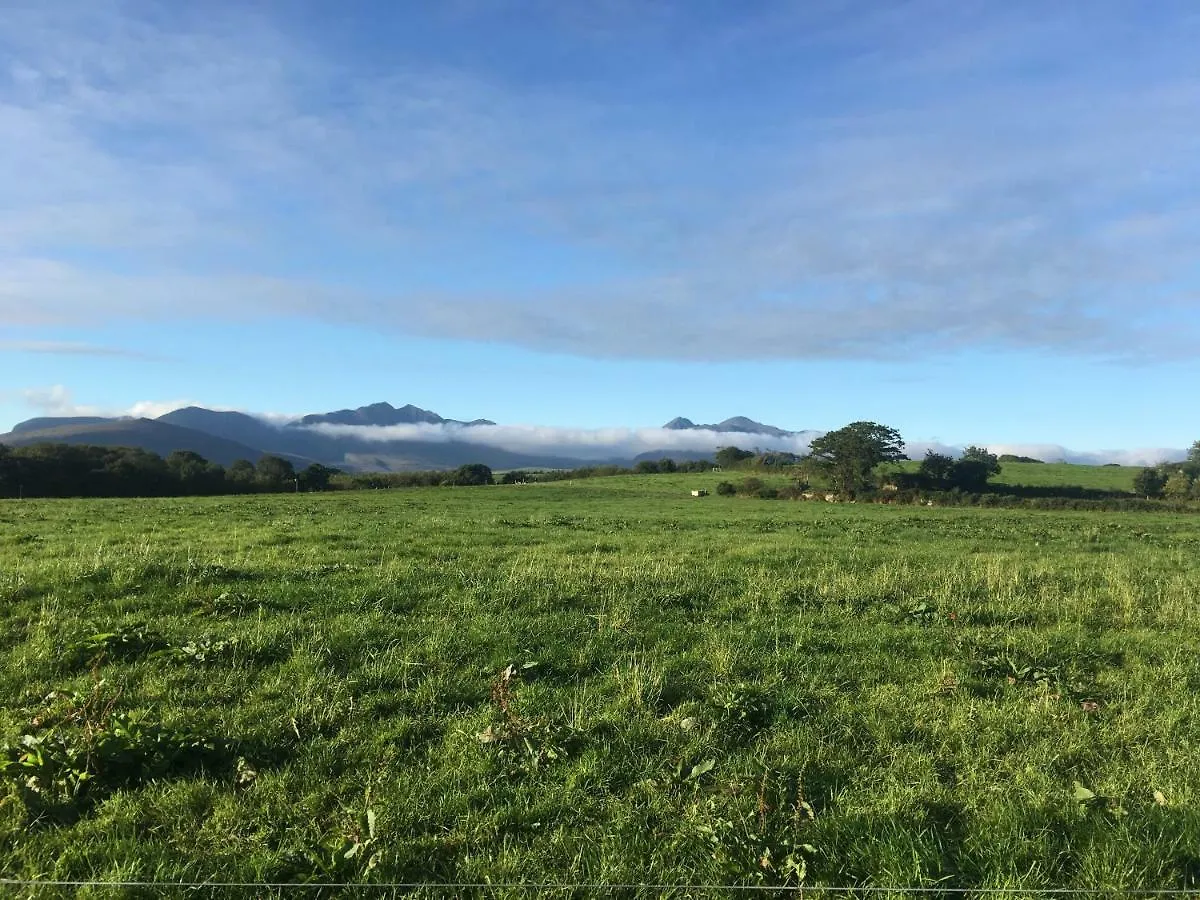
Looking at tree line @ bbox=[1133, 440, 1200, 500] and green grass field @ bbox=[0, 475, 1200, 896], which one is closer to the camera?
green grass field @ bbox=[0, 475, 1200, 896]

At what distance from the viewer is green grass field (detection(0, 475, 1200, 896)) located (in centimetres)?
474

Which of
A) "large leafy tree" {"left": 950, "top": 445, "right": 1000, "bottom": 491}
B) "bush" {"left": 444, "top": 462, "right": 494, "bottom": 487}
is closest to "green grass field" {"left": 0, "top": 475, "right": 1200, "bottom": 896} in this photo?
"large leafy tree" {"left": 950, "top": 445, "right": 1000, "bottom": 491}

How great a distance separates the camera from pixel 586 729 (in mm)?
6531

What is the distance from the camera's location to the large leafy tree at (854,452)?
86.8m

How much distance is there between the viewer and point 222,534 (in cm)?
2069

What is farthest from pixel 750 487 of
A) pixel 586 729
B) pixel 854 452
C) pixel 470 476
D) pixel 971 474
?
pixel 586 729

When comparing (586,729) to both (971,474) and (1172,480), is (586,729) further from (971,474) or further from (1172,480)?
(1172,480)

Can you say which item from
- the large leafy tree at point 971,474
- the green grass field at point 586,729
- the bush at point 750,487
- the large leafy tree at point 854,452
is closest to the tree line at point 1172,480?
the large leafy tree at point 971,474

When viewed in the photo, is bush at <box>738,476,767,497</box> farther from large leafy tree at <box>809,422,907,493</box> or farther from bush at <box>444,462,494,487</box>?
bush at <box>444,462,494,487</box>

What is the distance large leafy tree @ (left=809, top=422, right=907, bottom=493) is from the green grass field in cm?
7674

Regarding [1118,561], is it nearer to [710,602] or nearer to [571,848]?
[710,602]

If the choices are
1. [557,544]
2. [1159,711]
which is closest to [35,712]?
[1159,711]

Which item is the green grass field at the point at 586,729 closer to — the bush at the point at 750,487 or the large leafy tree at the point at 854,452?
the bush at the point at 750,487

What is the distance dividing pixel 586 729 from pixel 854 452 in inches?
3497
